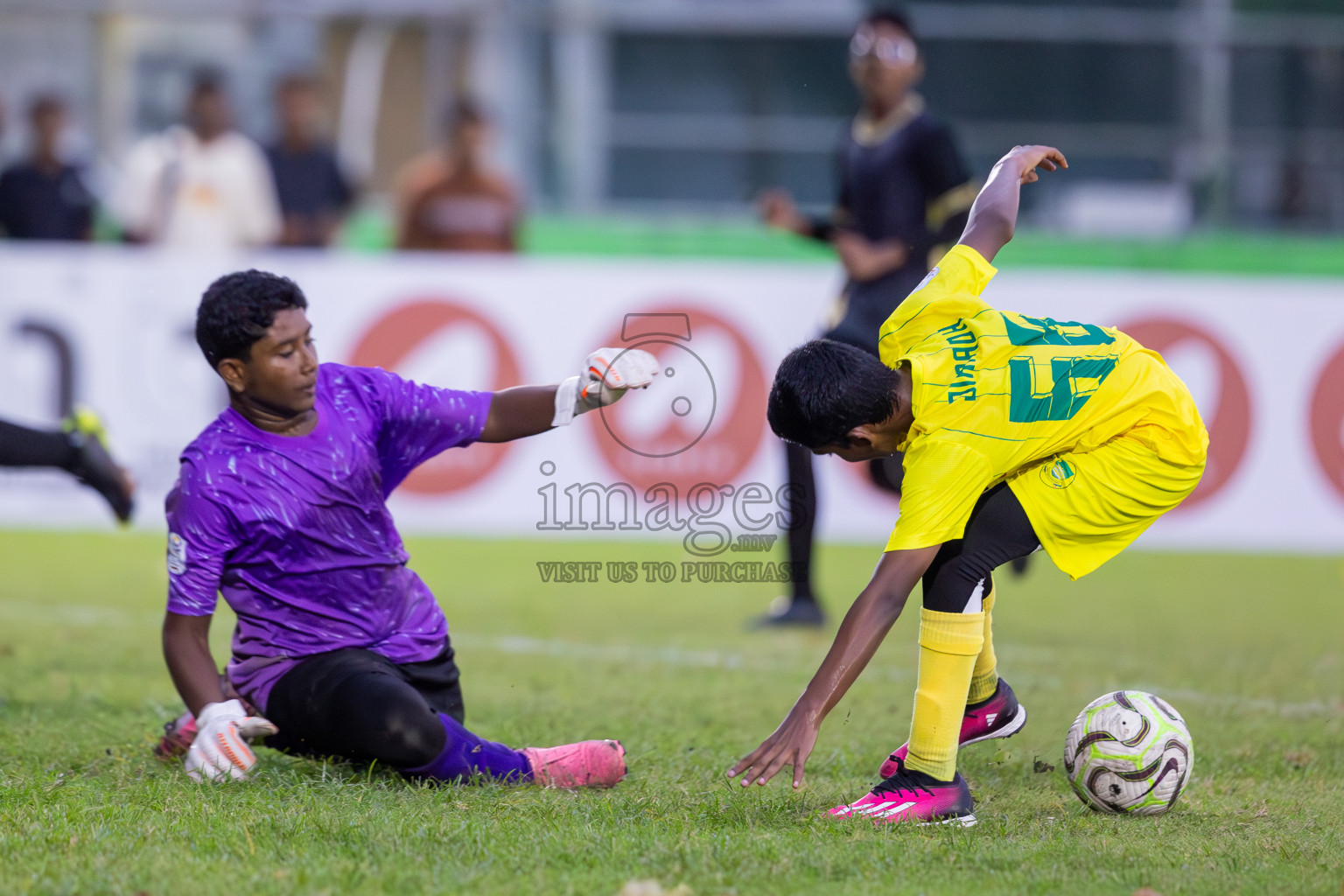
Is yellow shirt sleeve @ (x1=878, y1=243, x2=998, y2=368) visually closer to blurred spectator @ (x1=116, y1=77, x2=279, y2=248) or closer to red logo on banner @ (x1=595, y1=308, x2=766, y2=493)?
red logo on banner @ (x1=595, y1=308, x2=766, y2=493)

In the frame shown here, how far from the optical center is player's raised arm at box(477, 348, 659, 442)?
405 centimetres

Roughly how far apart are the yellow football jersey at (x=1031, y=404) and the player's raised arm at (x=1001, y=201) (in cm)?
12

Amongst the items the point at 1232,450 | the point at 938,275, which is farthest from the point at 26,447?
the point at 1232,450

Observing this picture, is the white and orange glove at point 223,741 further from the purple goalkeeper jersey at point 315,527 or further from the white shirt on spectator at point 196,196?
the white shirt on spectator at point 196,196

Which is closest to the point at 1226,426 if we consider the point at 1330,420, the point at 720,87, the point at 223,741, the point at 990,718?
the point at 1330,420

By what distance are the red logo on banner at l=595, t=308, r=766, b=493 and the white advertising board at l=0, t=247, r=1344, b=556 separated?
0.04 ft

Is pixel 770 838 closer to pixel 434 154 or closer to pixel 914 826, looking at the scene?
pixel 914 826

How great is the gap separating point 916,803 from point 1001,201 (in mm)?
1726

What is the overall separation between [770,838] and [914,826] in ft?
1.21

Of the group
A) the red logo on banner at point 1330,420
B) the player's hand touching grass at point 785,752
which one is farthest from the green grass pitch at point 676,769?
the red logo on banner at point 1330,420

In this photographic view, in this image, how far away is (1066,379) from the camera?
3.90m

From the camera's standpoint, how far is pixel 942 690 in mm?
3648

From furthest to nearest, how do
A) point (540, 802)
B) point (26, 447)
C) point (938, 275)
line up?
point (26, 447)
point (938, 275)
point (540, 802)

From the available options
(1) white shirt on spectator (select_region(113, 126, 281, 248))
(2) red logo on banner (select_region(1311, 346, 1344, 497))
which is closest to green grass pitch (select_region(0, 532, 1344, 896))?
(2) red logo on banner (select_region(1311, 346, 1344, 497))
